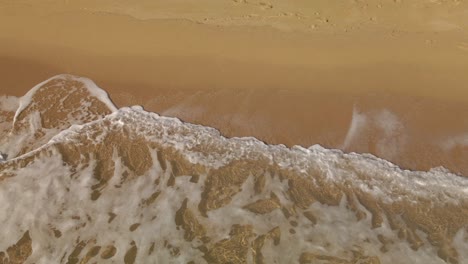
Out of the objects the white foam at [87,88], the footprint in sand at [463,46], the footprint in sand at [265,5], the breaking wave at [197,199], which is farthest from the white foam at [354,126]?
the white foam at [87,88]

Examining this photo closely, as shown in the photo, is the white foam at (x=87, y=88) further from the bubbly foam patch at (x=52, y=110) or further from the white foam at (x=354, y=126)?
the white foam at (x=354, y=126)

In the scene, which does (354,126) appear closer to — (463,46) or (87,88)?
(463,46)

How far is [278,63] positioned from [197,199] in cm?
235

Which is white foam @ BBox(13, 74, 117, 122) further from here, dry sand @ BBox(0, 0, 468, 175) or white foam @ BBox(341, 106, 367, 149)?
white foam @ BBox(341, 106, 367, 149)

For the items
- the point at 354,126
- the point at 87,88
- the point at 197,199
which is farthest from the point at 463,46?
the point at 87,88

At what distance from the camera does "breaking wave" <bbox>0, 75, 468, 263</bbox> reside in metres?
4.53

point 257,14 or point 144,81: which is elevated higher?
point 257,14

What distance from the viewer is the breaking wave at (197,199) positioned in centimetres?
453

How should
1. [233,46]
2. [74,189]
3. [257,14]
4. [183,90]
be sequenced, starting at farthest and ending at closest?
[257,14], [233,46], [183,90], [74,189]

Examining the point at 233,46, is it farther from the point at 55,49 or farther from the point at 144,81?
the point at 55,49

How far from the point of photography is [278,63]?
6.21 metres

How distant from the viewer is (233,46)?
21.0 feet

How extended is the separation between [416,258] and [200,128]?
9.27ft

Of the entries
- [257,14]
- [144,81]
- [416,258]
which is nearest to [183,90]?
[144,81]
